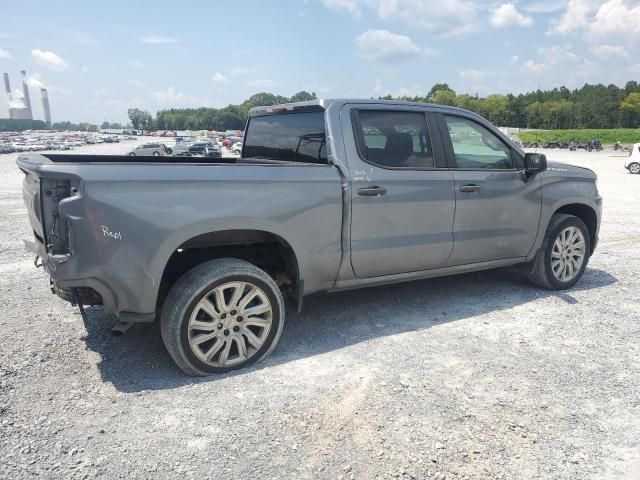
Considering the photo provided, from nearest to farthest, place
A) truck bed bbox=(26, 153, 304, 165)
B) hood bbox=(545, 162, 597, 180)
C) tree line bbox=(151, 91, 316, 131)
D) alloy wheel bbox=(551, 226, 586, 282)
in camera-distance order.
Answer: truck bed bbox=(26, 153, 304, 165) < hood bbox=(545, 162, 597, 180) < alloy wheel bbox=(551, 226, 586, 282) < tree line bbox=(151, 91, 316, 131)

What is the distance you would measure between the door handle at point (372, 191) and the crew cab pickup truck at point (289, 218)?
0.04 feet

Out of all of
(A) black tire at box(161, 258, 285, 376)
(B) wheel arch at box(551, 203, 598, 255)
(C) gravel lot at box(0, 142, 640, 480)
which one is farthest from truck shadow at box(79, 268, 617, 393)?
(B) wheel arch at box(551, 203, 598, 255)

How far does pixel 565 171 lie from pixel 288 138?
9.47 feet

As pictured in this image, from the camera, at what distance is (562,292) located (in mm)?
5195

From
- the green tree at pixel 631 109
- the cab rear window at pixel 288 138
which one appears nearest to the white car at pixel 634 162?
the cab rear window at pixel 288 138

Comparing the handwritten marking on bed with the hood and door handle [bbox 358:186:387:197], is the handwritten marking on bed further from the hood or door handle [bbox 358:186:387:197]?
the hood

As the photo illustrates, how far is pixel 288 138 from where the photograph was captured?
14.3ft

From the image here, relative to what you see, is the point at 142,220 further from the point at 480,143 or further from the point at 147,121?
the point at 147,121

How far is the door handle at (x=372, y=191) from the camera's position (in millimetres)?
3771

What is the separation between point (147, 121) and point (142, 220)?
208 metres

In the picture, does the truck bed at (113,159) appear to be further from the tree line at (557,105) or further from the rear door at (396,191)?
the tree line at (557,105)

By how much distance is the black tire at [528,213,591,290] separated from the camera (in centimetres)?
505

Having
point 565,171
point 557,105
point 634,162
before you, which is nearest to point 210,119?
point 557,105

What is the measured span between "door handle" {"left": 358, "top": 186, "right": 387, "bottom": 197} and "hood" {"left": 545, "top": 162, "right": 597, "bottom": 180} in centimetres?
206
